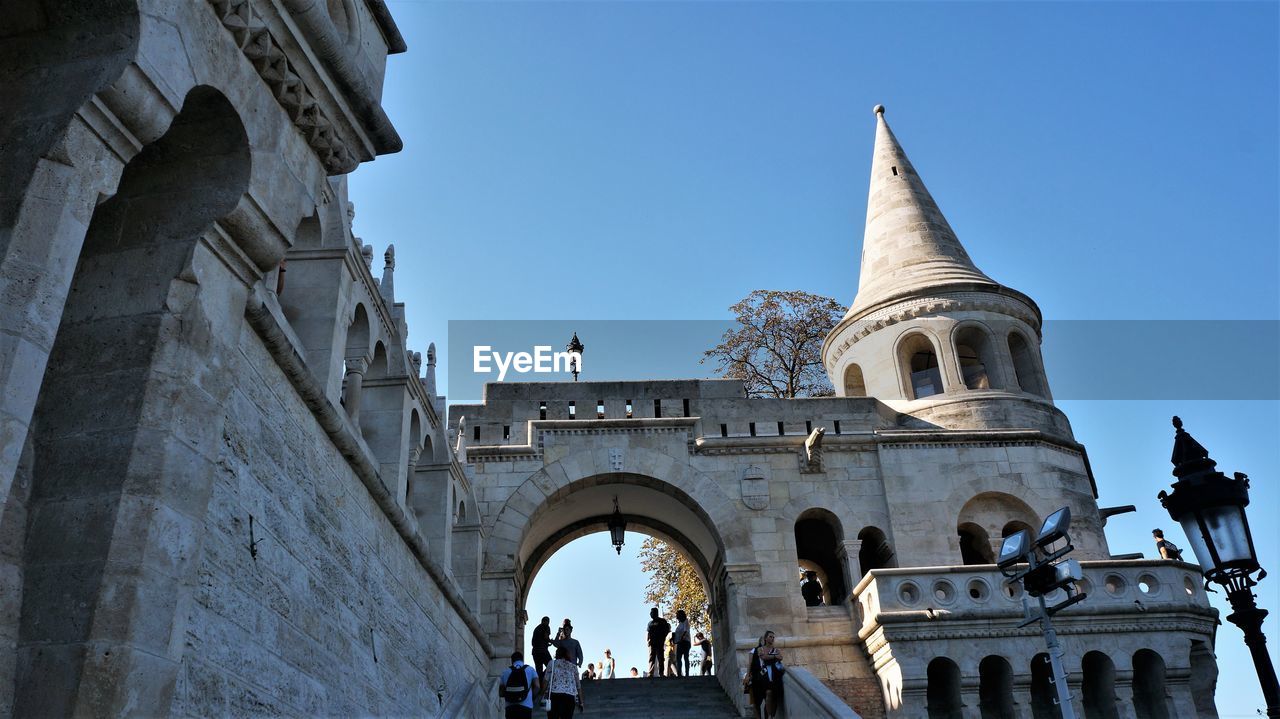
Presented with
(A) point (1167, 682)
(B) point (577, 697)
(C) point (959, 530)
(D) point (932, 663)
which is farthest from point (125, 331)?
(C) point (959, 530)

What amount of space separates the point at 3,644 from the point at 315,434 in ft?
12.3

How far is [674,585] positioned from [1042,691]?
1263cm

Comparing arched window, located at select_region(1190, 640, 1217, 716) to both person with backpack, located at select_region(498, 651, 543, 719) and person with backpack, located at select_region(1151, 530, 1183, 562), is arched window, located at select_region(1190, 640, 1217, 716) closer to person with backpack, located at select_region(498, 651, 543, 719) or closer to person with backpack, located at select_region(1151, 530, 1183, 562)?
person with backpack, located at select_region(1151, 530, 1183, 562)

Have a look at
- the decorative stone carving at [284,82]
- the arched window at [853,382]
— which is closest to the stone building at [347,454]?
the decorative stone carving at [284,82]

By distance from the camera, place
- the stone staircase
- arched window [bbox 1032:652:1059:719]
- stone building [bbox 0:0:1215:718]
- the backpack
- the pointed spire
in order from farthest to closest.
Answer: the pointed spire < the stone staircase < arched window [bbox 1032:652:1059:719] < the backpack < stone building [bbox 0:0:1215:718]

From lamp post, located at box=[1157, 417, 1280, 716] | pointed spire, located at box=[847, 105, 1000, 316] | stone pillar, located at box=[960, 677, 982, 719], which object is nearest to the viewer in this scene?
lamp post, located at box=[1157, 417, 1280, 716]

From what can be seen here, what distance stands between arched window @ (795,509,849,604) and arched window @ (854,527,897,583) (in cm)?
53

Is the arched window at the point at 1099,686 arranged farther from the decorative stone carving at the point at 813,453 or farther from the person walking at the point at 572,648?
the person walking at the point at 572,648

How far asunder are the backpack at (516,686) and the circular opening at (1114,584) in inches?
340

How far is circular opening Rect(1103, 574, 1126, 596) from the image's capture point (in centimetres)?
1383

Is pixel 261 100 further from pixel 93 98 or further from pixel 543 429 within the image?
pixel 543 429

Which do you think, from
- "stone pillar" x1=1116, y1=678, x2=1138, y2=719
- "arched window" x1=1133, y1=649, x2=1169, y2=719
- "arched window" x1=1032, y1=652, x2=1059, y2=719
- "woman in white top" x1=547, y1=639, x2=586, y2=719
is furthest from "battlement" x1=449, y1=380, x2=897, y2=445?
"woman in white top" x1=547, y1=639, x2=586, y2=719

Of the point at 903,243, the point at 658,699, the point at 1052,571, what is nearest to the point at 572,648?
the point at 658,699

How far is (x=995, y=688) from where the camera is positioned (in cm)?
1354
